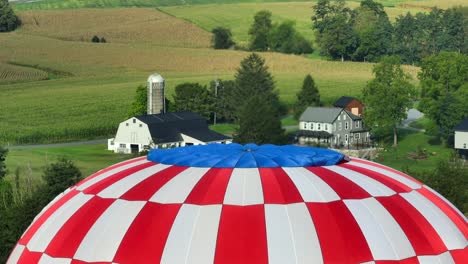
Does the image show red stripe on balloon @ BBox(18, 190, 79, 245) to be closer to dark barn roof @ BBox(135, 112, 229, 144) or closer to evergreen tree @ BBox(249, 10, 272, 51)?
dark barn roof @ BBox(135, 112, 229, 144)

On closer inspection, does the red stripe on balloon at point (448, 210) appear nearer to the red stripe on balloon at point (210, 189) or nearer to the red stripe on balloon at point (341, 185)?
the red stripe on balloon at point (341, 185)

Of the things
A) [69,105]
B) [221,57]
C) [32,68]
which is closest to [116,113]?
[69,105]

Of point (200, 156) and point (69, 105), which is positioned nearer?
point (200, 156)

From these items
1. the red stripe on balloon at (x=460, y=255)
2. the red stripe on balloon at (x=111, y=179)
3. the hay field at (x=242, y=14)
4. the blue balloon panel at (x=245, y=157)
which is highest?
the hay field at (x=242, y=14)

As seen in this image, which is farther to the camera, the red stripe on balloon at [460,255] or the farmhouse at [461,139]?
the farmhouse at [461,139]

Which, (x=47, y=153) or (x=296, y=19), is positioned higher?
(x=296, y=19)

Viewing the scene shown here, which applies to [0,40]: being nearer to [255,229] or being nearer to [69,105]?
[69,105]

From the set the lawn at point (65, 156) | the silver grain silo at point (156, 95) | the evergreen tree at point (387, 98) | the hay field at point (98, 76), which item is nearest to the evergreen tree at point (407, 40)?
the hay field at point (98, 76)
